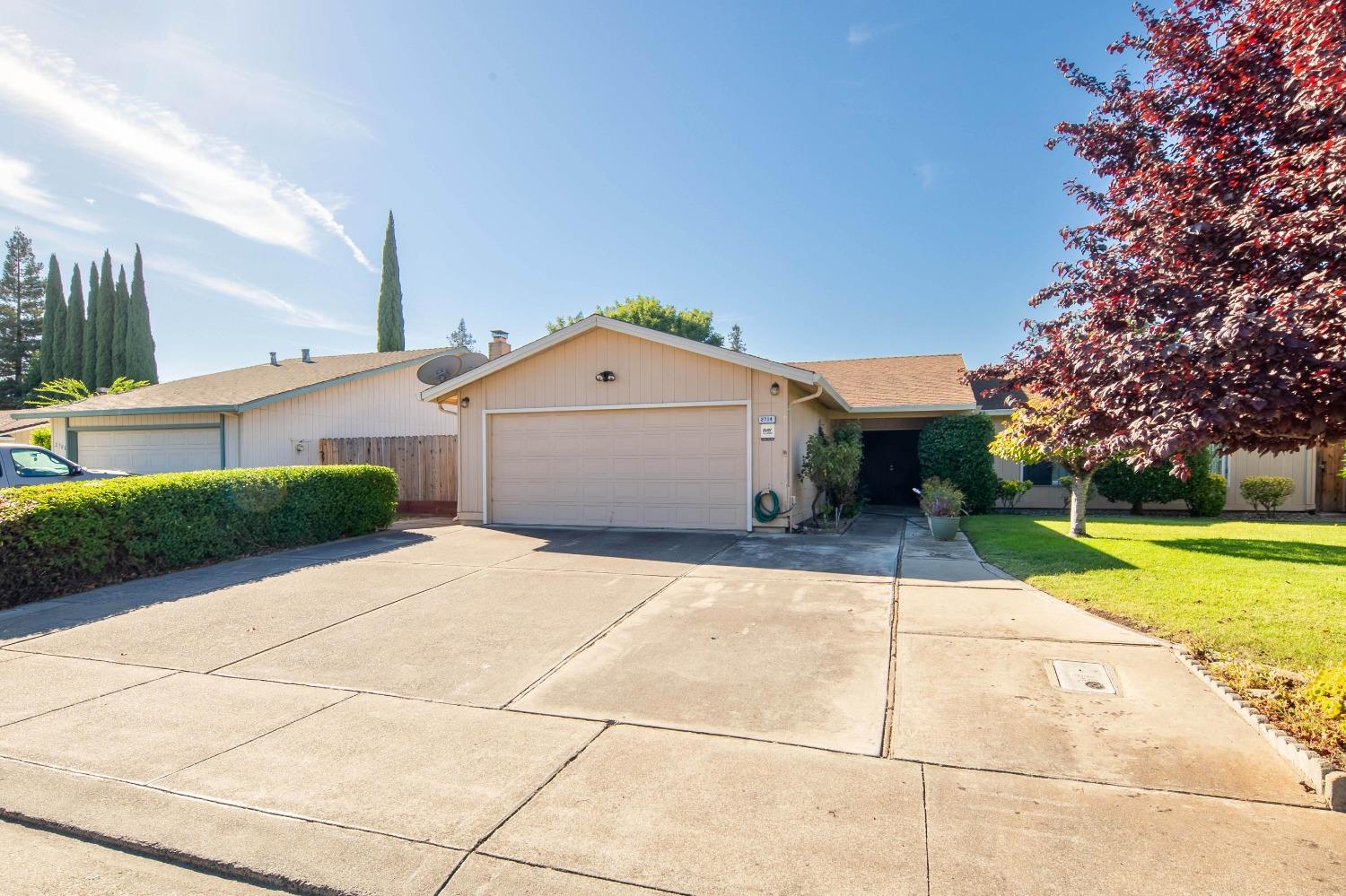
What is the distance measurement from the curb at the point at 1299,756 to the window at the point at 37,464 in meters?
15.1

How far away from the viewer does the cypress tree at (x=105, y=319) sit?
3797 cm

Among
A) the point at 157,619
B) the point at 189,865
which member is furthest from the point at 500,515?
the point at 189,865

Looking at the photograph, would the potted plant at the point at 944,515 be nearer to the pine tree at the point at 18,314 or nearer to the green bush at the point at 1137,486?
the green bush at the point at 1137,486

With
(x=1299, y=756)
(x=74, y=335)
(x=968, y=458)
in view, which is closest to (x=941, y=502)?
(x=968, y=458)

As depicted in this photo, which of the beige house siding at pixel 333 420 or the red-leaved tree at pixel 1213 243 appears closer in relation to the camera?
the red-leaved tree at pixel 1213 243

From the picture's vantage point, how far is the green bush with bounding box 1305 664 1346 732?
331 cm

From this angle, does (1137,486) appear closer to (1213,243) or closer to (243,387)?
(1213,243)

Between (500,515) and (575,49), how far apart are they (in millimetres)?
8381

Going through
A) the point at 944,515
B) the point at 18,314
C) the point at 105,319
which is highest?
the point at 18,314

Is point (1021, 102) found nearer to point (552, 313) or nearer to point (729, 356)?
point (729, 356)

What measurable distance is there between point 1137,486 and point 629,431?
11.8 m

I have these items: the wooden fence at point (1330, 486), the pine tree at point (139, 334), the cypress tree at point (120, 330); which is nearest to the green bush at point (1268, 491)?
the wooden fence at point (1330, 486)

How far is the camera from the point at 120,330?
38.4 m

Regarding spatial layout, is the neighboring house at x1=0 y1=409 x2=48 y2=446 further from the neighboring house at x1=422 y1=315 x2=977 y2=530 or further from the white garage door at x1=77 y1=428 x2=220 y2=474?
the neighboring house at x1=422 y1=315 x2=977 y2=530
